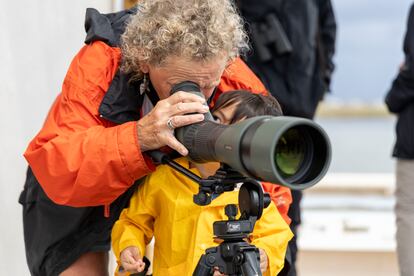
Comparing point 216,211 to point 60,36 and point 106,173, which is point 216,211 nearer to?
point 106,173

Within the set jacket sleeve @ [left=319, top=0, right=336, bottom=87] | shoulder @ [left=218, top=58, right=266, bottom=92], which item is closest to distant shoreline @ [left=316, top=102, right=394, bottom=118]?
jacket sleeve @ [left=319, top=0, right=336, bottom=87]

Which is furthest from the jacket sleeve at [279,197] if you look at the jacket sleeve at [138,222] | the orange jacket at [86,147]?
the orange jacket at [86,147]

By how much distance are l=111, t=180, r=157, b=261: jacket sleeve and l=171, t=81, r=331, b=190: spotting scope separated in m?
0.43

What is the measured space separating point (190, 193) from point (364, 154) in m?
9.61

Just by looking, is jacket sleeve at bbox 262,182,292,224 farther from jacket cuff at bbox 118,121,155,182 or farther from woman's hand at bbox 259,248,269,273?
jacket cuff at bbox 118,121,155,182

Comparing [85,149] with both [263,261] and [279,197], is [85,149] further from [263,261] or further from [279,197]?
[279,197]

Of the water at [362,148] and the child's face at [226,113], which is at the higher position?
the child's face at [226,113]

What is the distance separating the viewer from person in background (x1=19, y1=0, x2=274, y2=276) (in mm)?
1588

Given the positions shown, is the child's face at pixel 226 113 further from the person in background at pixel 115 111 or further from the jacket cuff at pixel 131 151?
the jacket cuff at pixel 131 151

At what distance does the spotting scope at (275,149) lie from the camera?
120 centimetres

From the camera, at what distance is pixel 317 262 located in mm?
3846

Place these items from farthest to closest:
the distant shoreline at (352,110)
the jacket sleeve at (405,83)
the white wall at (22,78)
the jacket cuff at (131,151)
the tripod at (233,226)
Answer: the distant shoreline at (352,110) < the jacket sleeve at (405,83) < the white wall at (22,78) < the jacket cuff at (131,151) < the tripod at (233,226)

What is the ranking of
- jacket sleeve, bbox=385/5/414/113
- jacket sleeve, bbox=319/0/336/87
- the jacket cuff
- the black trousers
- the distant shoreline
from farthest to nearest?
1. the distant shoreline
2. jacket sleeve, bbox=319/0/336/87
3. jacket sleeve, bbox=385/5/414/113
4. the black trousers
5. the jacket cuff

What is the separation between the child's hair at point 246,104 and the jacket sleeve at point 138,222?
257mm
